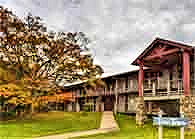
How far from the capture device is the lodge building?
13.2m

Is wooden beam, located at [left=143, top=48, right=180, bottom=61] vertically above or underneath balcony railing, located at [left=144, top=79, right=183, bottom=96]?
above

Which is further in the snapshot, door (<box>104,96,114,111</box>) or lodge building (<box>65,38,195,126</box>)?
door (<box>104,96,114,111</box>)

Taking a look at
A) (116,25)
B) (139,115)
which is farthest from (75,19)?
Result: (139,115)

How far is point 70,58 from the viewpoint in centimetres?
1720

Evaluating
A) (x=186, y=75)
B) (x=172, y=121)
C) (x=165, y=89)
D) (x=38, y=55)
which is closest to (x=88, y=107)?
(x=165, y=89)

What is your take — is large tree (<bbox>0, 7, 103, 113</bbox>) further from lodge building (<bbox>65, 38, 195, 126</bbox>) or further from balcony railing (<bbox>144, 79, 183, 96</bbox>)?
balcony railing (<bbox>144, 79, 183, 96</bbox>)

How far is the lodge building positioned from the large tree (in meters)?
4.50

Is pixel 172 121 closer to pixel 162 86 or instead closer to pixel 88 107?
pixel 162 86

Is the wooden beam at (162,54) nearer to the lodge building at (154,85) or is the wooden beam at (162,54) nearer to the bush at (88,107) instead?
the lodge building at (154,85)

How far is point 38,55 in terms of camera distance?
55.3ft

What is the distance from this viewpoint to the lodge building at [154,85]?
13.2m

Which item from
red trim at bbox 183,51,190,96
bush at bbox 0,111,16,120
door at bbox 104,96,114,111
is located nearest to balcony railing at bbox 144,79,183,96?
red trim at bbox 183,51,190,96

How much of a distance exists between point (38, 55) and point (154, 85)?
8234mm

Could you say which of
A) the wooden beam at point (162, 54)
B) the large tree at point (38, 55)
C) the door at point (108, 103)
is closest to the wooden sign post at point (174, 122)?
the wooden beam at point (162, 54)
